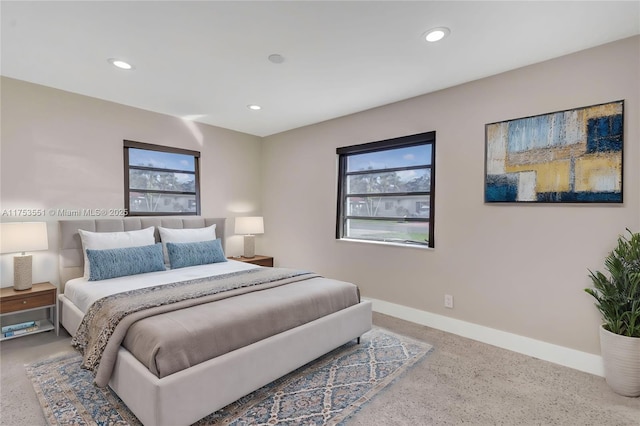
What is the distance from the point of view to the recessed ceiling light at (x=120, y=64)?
2.65 meters

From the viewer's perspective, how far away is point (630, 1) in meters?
1.92

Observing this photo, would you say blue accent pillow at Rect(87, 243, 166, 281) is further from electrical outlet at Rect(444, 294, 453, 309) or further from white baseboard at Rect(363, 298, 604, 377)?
electrical outlet at Rect(444, 294, 453, 309)

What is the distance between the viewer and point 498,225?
2.93 metres

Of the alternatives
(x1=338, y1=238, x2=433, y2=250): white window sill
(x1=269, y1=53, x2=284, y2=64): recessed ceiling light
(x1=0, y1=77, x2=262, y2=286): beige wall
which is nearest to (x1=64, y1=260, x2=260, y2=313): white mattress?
(x1=0, y1=77, x2=262, y2=286): beige wall

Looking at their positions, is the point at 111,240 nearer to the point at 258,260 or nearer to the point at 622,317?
the point at 258,260

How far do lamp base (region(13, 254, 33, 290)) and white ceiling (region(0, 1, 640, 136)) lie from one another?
173cm

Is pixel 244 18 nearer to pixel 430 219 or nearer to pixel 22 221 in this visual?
pixel 430 219

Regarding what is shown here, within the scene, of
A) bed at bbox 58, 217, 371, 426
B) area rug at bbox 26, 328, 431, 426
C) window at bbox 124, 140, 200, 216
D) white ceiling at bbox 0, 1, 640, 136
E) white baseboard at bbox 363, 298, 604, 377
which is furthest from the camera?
window at bbox 124, 140, 200, 216

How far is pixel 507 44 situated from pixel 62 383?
13.4ft

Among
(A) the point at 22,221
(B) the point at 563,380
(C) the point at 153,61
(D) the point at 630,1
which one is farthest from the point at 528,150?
(A) the point at 22,221

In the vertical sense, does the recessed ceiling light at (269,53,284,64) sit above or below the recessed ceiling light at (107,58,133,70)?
above

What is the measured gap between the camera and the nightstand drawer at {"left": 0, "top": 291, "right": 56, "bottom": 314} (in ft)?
8.95

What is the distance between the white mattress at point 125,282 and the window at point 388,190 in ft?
5.20

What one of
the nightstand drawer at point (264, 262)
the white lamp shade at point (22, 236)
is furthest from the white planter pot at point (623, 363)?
the white lamp shade at point (22, 236)
